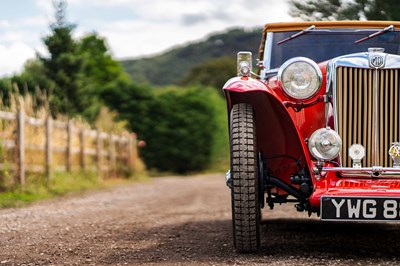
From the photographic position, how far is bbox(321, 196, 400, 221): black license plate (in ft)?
14.1

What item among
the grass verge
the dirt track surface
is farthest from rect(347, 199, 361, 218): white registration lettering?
the grass verge

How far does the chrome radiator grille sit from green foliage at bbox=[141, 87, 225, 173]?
1207 inches

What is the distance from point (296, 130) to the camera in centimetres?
472

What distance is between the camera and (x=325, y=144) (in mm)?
4641

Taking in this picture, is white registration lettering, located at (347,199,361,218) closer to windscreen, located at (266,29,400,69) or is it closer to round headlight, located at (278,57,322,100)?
round headlight, located at (278,57,322,100)

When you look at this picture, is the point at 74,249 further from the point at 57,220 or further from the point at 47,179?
the point at 47,179

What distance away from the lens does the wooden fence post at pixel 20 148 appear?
11.3 metres

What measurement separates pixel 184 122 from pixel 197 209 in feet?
92.2

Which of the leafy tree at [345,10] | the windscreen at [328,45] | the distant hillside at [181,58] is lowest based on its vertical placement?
the windscreen at [328,45]

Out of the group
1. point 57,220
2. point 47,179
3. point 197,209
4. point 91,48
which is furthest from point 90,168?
point 91,48

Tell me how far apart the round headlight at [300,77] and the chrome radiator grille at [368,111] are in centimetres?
17

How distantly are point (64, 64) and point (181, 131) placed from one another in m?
10.6

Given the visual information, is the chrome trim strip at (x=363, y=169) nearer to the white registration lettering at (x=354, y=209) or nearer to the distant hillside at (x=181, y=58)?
the white registration lettering at (x=354, y=209)

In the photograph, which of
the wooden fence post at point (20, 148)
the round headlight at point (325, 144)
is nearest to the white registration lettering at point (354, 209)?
the round headlight at point (325, 144)
